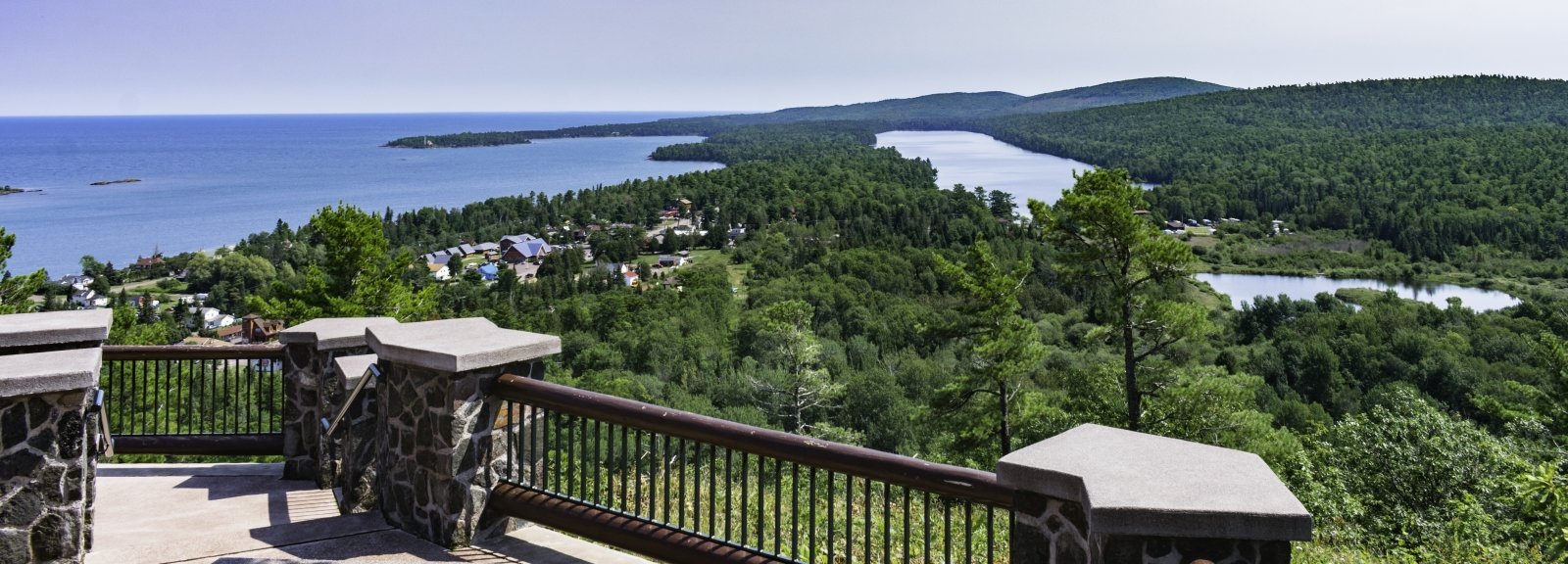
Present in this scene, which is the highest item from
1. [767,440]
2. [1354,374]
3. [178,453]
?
[767,440]

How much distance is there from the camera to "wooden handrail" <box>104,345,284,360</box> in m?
6.05

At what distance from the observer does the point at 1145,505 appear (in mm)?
2482

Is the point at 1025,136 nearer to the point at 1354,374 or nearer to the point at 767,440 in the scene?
the point at 1354,374

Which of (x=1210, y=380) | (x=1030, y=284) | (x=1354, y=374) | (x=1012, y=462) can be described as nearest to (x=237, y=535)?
(x=1012, y=462)

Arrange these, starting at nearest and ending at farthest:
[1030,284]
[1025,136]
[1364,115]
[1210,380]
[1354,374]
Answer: [1210,380], [1354,374], [1030,284], [1364,115], [1025,136]

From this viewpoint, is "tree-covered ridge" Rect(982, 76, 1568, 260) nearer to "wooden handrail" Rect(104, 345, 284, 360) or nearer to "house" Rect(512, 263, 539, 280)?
"house" Rect(512, 263, 539, 280)

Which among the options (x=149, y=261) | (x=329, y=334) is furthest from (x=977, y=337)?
(x=149, y=261)

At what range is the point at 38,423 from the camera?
3.56 meters

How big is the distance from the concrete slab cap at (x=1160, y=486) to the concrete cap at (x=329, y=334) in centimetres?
394

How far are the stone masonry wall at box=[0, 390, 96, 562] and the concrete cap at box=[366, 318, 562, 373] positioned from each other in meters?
1.16

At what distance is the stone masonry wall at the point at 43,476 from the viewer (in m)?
3.52

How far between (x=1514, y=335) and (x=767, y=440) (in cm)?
6048

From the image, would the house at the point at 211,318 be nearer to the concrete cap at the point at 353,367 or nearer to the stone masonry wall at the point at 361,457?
the concrete cap at the point at 353,367

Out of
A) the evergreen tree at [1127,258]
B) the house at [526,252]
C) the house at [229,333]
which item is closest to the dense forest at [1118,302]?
the evergreen tree at [1127,258]
